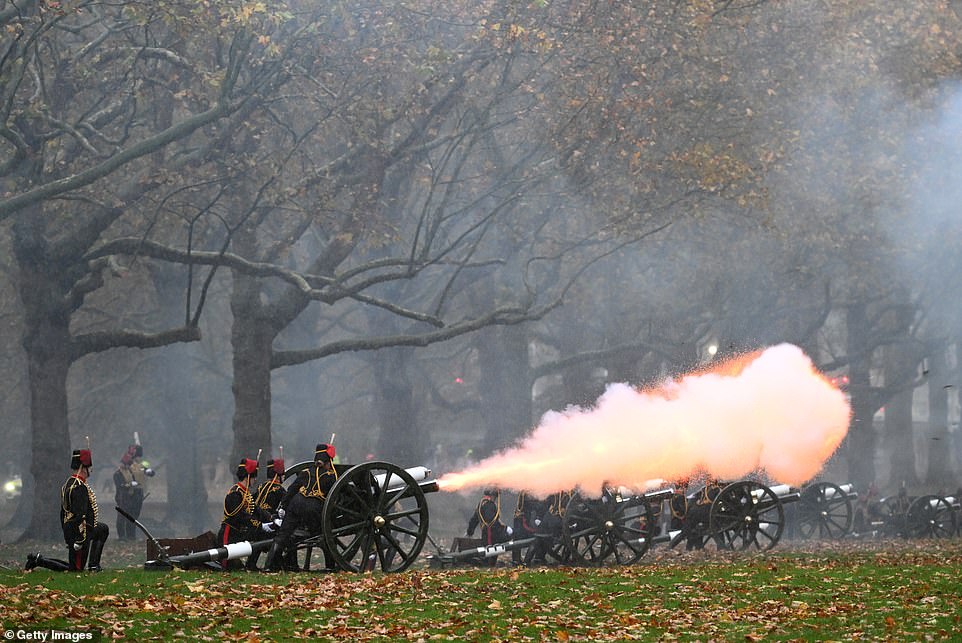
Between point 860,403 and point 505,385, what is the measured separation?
15262 millimetres

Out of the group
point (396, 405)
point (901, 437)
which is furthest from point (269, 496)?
point (901, 437)

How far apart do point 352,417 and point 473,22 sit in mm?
33637

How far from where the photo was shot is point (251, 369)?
30.6 m

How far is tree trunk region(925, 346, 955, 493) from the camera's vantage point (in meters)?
52.7

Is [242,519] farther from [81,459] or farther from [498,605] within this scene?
[498,605]

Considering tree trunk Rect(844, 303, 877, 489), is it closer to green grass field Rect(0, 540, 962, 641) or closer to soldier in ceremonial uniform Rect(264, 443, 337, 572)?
green grass field Rect(0, 540, 962, 641)

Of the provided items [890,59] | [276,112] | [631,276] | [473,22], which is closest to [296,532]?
[473,22]

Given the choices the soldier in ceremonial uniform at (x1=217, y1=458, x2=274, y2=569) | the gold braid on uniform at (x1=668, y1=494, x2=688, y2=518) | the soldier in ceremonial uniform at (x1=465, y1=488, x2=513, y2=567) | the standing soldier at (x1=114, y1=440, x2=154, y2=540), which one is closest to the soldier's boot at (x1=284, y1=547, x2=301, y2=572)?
the soldier in ceremonial uniform at (x1=217, y1=458, x2=274, y2=569)

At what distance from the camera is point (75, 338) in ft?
102

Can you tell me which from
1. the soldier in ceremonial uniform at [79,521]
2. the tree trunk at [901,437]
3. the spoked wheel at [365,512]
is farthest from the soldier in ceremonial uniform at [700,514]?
the tree trunk at [901,437]

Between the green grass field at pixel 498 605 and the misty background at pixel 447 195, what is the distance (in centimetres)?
1094

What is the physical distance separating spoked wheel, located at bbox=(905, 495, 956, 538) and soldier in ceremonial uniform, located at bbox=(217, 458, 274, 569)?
70.1ft

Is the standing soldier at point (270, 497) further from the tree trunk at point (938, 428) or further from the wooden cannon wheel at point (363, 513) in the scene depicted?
the tree trunk at point (938, 428)

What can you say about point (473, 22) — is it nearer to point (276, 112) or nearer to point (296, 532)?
point (276, 112)
